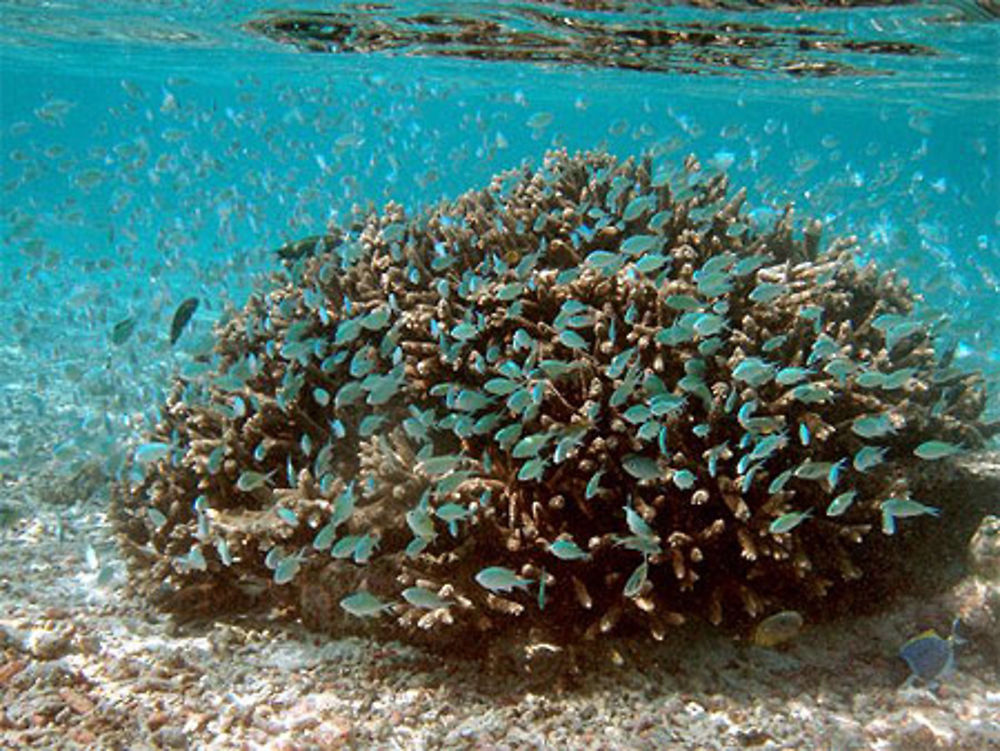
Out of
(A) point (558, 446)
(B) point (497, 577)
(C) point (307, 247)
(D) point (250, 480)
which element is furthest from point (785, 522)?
(C) point (307, 247)

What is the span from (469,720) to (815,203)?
12.3 meters

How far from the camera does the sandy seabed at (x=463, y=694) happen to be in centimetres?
448

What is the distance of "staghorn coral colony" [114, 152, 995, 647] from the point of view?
200 inches

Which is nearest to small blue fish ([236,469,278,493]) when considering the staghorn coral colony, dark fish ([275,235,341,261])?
the staghorn coral colony

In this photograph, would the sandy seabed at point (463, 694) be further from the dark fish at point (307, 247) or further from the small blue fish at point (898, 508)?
the dark fish at point (307, 247)

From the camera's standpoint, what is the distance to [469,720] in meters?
4.69

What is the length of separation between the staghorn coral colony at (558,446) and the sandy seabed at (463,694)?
305 millimetres

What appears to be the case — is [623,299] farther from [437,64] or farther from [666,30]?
[437,64]

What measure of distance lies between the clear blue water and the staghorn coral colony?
134 cm

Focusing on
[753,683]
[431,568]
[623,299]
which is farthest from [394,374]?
[753,683]

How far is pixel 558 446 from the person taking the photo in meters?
5.00

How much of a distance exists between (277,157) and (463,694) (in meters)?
14.6

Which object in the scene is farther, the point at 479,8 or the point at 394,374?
the point at 479,8

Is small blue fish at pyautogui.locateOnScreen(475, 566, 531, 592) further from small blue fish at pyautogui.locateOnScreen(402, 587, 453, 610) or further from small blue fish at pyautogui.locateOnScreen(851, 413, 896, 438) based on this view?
small blue fish at pyautogui.locateOnScreen(851, 413, 896, 438)
